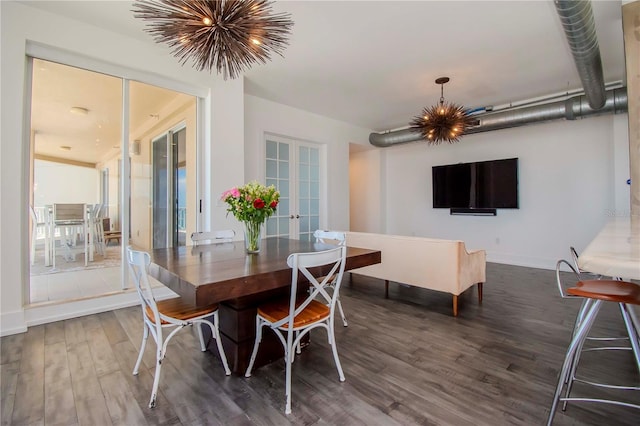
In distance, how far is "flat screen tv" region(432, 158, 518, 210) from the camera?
5293 millimetres

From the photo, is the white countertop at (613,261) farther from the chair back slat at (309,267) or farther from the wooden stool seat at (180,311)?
the wooden stool seat at (180,311)

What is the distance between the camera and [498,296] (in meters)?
3.58

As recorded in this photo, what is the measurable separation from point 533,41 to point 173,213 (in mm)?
5097

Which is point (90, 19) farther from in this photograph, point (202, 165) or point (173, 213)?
point (173, 213)

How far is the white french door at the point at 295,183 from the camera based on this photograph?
17.1 ft

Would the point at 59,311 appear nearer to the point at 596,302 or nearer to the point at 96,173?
the point at 96,173

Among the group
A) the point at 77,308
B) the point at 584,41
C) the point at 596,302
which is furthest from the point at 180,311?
the point at 584,41

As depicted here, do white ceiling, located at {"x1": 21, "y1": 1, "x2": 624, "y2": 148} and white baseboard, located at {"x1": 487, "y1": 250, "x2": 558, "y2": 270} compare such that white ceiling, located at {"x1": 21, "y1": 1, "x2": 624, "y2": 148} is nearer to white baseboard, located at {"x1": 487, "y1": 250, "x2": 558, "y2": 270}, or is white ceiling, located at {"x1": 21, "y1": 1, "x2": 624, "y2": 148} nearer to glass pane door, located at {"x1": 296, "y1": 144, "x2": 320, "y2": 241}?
glass pane door, located at {"x1": 296, "y1": 144, "x2": 320, "y2": 241}

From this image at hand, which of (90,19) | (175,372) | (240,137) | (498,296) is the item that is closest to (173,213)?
(240,137)

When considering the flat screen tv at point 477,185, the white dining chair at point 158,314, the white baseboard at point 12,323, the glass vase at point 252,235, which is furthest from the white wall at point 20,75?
the flat screen tv at point 477,185

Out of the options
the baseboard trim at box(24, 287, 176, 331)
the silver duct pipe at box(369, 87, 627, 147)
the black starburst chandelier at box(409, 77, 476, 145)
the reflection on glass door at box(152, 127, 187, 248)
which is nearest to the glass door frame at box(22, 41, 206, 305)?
the baseboard trim at box(24, 287, 176, 331)

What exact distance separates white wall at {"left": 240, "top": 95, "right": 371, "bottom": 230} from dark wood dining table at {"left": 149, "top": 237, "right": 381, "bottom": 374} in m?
2.64

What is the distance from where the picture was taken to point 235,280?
1.46 meters

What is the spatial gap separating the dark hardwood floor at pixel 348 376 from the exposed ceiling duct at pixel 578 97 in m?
2.64
